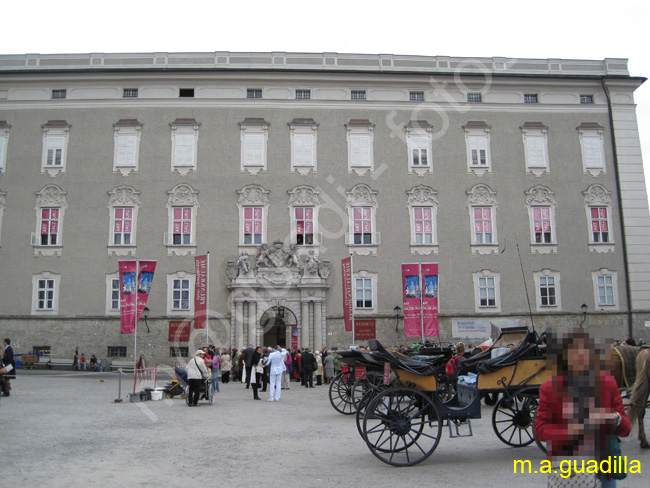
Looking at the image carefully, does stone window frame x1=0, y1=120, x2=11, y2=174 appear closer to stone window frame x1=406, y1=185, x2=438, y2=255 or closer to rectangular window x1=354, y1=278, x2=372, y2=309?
rectangular window x1=354, y1=278, x2=372, y2=309

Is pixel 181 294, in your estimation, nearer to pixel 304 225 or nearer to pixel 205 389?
pixel 304 225

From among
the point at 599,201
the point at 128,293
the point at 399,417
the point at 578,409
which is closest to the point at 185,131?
the point at 128,293

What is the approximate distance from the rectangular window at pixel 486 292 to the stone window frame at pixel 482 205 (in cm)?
175

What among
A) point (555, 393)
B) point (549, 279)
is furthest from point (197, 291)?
point (555, 393)

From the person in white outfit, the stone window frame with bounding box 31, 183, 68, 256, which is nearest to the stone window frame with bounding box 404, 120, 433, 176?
the person in white outfit

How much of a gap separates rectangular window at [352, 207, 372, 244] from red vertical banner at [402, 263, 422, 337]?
12.3ft

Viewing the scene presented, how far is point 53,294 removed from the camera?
3350 cm

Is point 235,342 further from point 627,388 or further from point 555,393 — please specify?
point 555,393

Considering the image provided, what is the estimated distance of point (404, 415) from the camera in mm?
9539

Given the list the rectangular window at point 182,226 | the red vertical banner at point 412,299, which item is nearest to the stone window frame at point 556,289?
the red vertical banner at point 412,299

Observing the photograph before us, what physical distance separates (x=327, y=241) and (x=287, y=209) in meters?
2.97

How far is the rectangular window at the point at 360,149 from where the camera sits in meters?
35.2

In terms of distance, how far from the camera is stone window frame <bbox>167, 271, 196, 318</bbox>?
109 ft

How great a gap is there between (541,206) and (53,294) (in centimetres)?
2870
